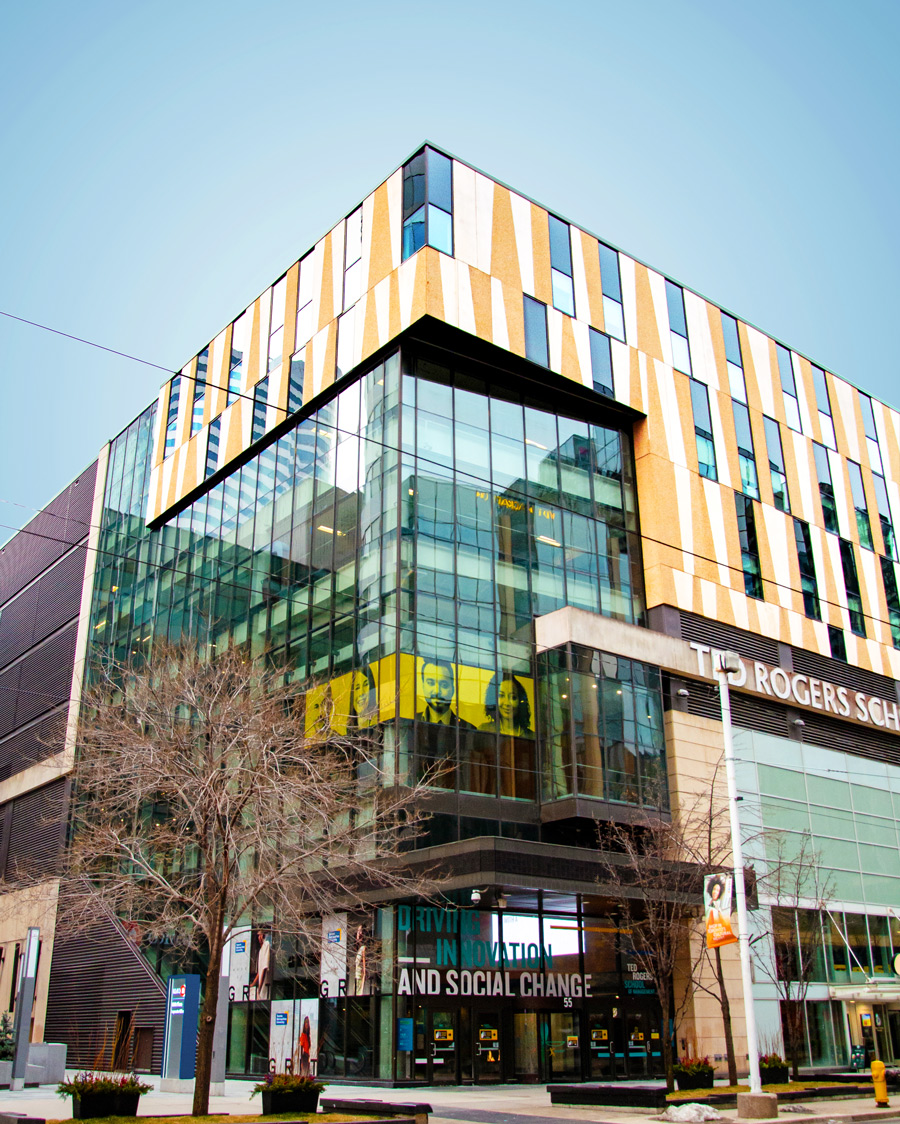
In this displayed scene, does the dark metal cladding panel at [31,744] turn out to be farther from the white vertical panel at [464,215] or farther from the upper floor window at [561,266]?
the upper floor window at [561,266]

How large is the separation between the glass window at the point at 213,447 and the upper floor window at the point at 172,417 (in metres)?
3.91

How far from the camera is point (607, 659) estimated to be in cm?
3712

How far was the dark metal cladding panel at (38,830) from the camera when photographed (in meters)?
47.3

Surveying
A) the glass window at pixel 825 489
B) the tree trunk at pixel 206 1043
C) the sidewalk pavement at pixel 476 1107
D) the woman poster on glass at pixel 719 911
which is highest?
the glass window at pixel 825 489

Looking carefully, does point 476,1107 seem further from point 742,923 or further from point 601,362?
point 601,362

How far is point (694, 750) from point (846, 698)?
37.7 feet

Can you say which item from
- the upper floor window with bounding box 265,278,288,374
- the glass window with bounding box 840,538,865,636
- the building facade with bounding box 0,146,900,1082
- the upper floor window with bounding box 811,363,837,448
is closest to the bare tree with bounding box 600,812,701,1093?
the building facade with bounding box 0,146,900,1082

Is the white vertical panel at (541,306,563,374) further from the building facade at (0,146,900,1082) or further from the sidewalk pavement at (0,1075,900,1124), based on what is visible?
the sidewalk pavement at (0,1075,900,1124)

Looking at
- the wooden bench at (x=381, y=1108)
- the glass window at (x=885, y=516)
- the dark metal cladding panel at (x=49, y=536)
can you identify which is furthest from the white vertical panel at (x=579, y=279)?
the wooden bench at (x=381, y=1108)

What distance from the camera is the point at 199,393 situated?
50.3m

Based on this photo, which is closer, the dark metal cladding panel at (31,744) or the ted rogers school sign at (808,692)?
the ted rogers school sign at (808,692)

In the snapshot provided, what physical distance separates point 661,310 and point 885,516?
17.6m

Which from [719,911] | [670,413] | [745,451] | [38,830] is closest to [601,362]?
[670,413]

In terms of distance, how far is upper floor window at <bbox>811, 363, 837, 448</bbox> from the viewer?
51875mm
